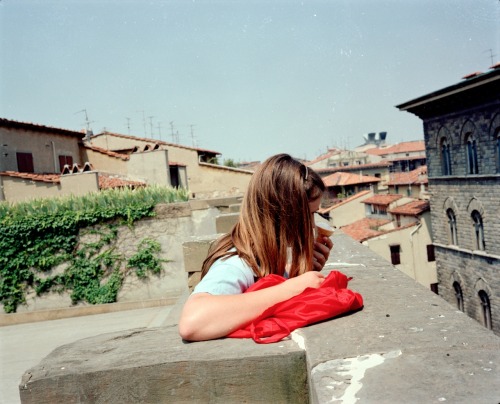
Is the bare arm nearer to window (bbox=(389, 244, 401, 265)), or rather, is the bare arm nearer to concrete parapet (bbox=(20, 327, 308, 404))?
concrete parapet (bbox=(20, 327, 308, 404))

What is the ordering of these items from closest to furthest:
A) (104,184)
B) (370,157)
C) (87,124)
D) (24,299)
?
(24,299) < (104,184) < (87,124) < (370,157)

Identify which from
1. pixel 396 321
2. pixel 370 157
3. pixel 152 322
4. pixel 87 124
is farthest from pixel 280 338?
pixel 370 157

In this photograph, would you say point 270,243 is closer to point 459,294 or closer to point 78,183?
point 78,183

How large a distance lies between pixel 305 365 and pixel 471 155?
25.9 m

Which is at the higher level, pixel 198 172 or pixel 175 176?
pixel 198 172

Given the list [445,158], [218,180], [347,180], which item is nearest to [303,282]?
[218,180]

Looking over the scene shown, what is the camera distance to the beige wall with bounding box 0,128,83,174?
19.9 meters

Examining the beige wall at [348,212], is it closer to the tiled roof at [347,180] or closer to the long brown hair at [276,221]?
the tiled roof at [347,180]

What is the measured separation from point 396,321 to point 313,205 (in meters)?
0.64

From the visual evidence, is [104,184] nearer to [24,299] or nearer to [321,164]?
[24,299]

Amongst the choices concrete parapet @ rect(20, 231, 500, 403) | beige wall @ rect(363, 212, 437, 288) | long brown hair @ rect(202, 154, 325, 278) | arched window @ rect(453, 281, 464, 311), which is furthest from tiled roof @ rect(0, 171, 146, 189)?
arched window @ rect(453, 281, 464, 311)

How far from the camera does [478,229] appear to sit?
81.6 ft

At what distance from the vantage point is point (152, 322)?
9672mm

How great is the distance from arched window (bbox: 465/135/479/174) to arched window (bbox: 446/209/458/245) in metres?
3.23
